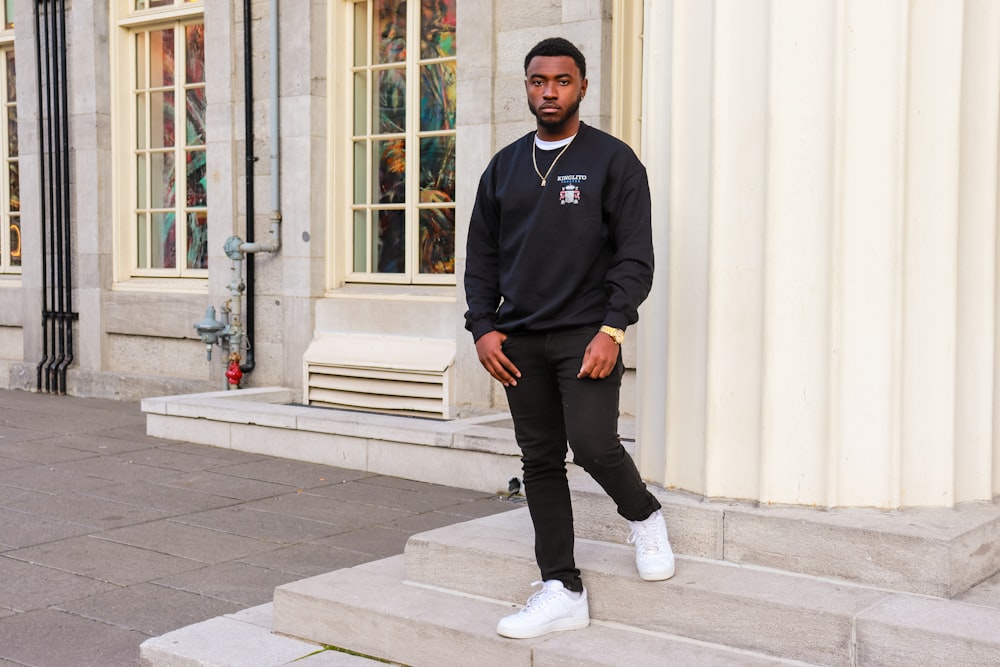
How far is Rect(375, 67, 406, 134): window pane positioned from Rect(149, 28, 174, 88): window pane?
2.81 metres

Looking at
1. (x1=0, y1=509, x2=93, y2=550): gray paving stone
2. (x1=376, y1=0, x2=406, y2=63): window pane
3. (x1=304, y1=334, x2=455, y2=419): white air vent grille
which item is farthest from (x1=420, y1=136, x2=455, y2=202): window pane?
(x1=0, y1=509, x2=93, y2=550): gray paving stone

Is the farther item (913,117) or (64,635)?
(64,635)

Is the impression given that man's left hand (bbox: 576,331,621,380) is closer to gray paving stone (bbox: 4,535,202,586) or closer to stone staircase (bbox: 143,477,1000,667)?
stone staircase (bbox: 143,477,1000,667)

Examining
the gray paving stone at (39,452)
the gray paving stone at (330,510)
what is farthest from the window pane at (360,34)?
the gray paving stone at (330,510)

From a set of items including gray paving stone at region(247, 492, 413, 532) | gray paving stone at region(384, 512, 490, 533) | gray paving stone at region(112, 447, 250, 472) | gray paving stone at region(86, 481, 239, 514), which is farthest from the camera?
gray paving stone at region(112, 447, 250, 472)

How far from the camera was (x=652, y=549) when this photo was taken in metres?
3.95

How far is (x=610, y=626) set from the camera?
3984 millimetres

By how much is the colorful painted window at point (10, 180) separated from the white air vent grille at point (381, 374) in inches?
207

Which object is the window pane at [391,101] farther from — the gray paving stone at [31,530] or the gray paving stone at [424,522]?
the gray paving stone at [31,530]

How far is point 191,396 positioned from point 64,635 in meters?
4.90

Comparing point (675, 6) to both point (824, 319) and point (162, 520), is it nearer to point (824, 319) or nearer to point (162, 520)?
point (824, 319)

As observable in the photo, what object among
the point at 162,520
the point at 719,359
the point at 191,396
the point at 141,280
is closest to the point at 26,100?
the point at 141,280

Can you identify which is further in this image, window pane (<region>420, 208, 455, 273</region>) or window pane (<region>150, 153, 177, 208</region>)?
window pane (<region>150, 153, 177, 208</region>)

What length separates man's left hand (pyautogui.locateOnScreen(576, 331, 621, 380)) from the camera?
3.70m
